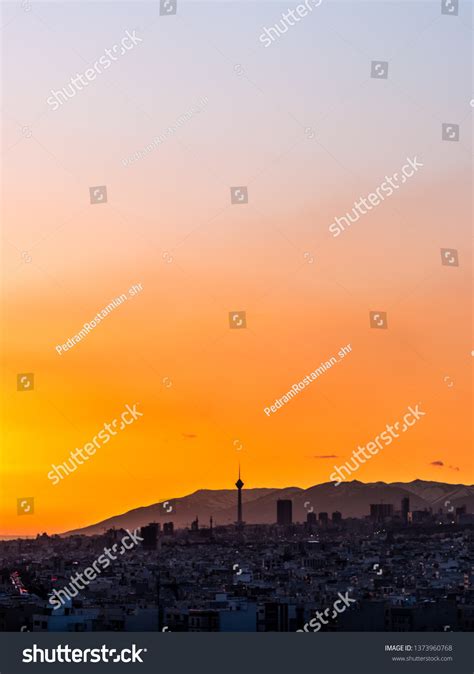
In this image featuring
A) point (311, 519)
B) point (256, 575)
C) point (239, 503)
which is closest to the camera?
point (256, 575)

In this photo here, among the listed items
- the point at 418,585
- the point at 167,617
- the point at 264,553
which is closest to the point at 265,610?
the point at 167,617

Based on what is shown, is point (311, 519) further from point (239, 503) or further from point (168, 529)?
point (239, 503)
